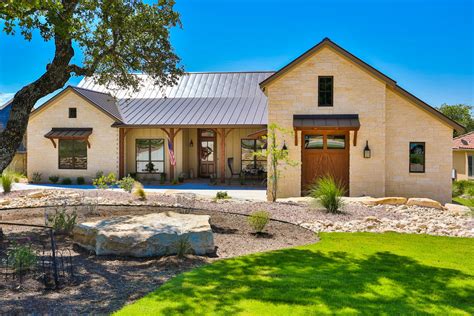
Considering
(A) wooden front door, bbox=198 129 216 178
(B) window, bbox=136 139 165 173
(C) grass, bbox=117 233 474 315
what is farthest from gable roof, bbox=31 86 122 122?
(C) grass, bbox=117 233 474 315

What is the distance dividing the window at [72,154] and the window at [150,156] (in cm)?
286

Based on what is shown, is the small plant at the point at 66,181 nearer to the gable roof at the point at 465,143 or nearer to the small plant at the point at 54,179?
the small plant at the point at 54,179

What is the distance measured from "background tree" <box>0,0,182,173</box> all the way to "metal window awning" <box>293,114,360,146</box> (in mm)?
6241

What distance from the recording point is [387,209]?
1204cm

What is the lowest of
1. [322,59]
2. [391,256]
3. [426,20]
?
[391,256]

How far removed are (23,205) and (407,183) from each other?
13793 millimetres

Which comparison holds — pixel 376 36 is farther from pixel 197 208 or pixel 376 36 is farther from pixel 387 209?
pixel 197 208

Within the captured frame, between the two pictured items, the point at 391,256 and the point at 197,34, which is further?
the point at 197,34

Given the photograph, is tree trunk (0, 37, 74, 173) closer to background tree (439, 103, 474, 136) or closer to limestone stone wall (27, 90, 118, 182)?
limestone stone wall (27, 90, 118, 182)

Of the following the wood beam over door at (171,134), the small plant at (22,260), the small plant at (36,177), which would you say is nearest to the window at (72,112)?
the small plant at (36,177)

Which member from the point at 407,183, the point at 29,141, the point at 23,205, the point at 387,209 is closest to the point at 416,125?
the point at 407,183

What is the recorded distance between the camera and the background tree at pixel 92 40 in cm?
711

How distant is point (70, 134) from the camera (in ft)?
69.4

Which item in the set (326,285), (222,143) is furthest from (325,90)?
(326,285)
